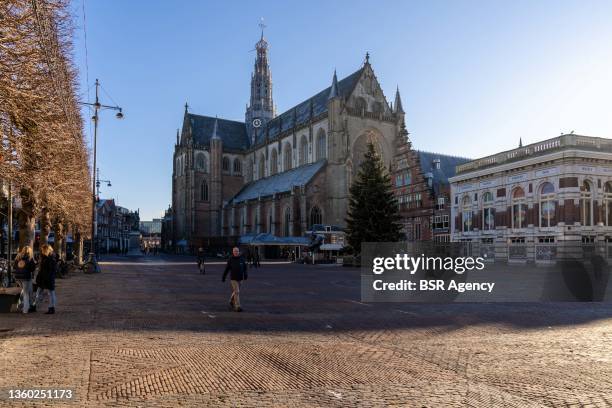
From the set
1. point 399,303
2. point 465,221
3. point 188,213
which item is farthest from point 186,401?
point 188,213

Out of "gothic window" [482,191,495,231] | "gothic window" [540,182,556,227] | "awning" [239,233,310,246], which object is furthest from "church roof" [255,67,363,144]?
"gothic window" [540,182,556,227]

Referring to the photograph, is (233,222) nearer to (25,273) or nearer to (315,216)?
(315,216)

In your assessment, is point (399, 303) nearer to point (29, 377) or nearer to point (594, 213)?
point (29, 377)

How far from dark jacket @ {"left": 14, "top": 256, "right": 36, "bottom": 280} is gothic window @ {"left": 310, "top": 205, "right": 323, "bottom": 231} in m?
56.3

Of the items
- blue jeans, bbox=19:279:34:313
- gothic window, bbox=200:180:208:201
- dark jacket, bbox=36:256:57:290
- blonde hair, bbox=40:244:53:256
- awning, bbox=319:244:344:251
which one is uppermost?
gothic window, bbox=200:180:208:201

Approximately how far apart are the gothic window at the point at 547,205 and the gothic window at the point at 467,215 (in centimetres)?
826

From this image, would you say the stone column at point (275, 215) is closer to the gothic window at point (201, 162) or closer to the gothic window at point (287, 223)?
the gothic window at point (287, 223)

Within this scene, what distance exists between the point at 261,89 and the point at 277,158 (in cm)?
3048

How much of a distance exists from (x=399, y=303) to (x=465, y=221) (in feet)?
106

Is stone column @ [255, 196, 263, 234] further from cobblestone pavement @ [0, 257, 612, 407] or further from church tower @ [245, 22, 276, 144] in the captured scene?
cobblestone pavement @ [0, 257, 612, 407]

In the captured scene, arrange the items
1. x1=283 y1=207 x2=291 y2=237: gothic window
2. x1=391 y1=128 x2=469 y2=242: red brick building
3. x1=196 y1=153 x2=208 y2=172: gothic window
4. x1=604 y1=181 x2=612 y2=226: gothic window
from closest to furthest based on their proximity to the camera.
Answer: x1=604 y1=181 x2=612 y2=226: gothic window → x1=391 y1=128 x2=469 y2=242: red brick building → x1=283 y1=207 x2=291 y2=237: gothic window → x1=196 y1=153 x2=208 y2=172: gothic window

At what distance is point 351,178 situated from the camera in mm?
69188

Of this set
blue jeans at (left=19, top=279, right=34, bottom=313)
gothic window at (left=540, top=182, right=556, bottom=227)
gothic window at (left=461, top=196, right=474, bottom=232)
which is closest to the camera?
blue jeans at (left=19, top=279, right=34, bottom=313)

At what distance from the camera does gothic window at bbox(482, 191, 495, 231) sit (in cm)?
4362
